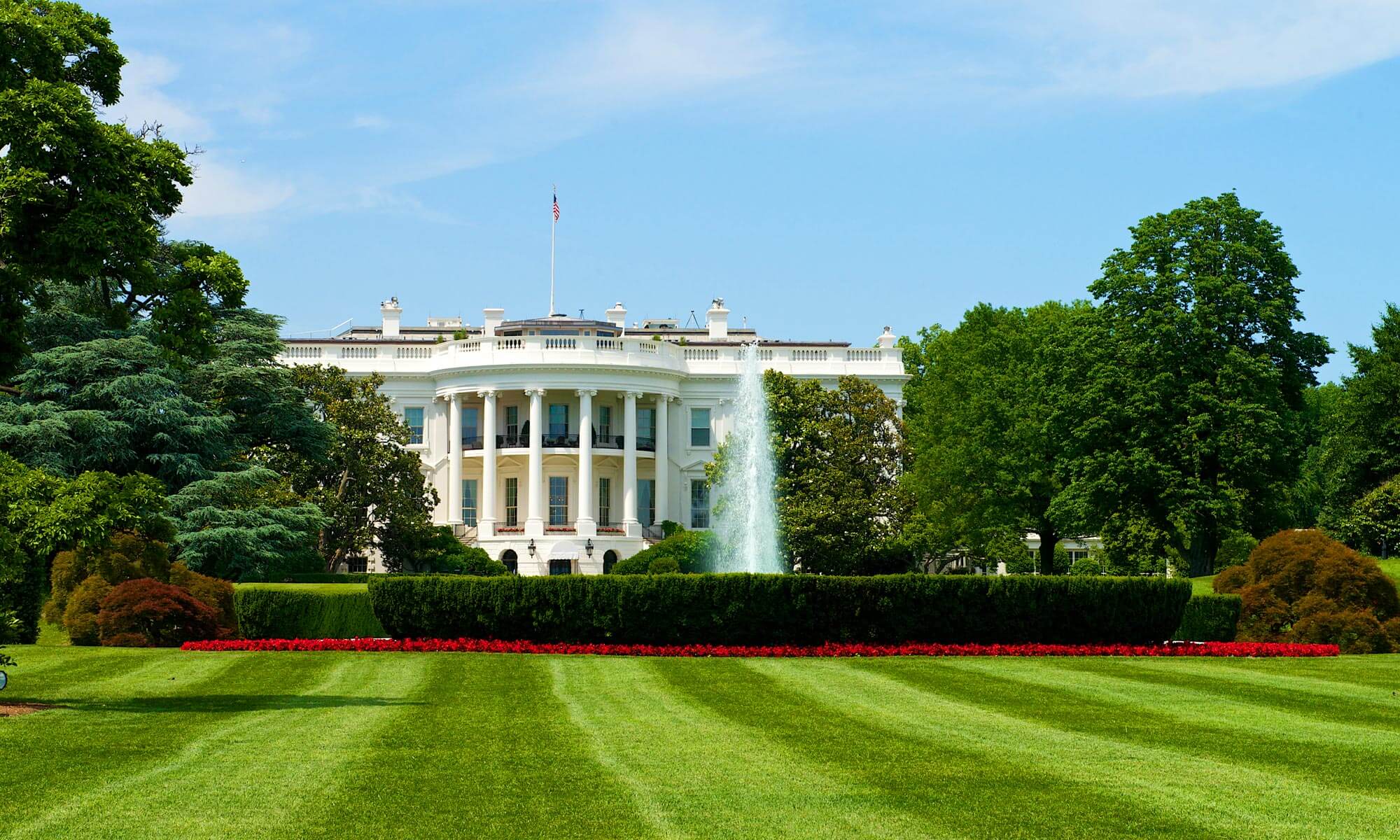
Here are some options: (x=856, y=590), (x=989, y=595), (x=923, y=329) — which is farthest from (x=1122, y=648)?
(x=923, y=329)

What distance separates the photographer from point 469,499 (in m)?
69.8

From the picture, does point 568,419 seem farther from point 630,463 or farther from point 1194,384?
point 1194,384

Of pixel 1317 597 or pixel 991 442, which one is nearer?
pixel 1317 597

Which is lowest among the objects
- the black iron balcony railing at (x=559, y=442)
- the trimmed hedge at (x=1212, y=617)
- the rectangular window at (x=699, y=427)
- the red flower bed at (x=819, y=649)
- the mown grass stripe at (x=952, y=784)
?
the mown grass stripe at (x=952, y=784)

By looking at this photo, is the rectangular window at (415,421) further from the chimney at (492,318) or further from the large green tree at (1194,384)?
the large green tree at (1194,384)

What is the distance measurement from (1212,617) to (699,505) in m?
A: 41.2

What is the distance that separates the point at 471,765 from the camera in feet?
40.1

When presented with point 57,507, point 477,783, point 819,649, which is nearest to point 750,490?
point 819,649

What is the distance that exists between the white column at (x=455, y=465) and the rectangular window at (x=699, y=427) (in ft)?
35.3

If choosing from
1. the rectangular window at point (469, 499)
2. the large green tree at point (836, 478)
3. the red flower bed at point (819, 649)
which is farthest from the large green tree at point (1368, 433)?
the rectangular window at point (469, 499)

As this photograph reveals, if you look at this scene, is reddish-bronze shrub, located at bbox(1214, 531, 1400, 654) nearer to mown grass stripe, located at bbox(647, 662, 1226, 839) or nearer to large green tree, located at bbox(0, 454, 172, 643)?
mown grass stripe, located at bbox(647, 662, 1226, 839)

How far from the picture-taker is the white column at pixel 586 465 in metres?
65.3

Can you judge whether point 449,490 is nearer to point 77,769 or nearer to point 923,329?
point 923,329

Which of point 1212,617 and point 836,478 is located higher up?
point 836,478
